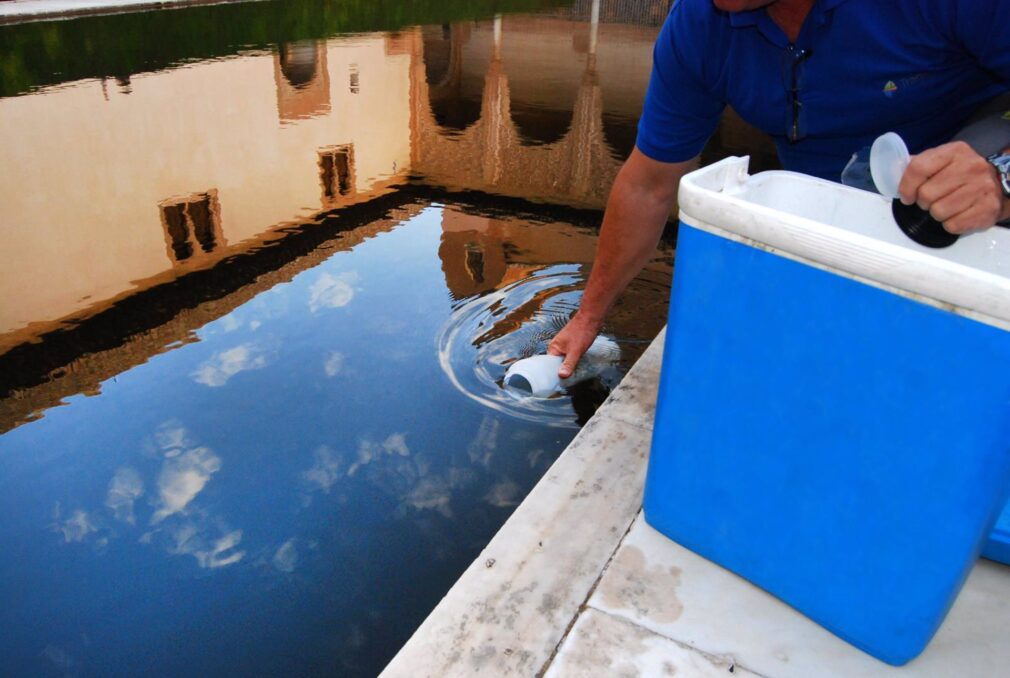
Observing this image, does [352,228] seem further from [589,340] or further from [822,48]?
[822,48]

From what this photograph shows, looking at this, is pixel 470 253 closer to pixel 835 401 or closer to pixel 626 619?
pixel 626 619

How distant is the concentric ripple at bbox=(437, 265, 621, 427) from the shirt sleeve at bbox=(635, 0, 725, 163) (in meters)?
0.89

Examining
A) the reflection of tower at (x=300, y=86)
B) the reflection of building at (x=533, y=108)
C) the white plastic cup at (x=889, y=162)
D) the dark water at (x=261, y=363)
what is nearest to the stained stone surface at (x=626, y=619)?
the dark water at (x=261, y=363)

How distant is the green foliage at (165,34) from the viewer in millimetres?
7532

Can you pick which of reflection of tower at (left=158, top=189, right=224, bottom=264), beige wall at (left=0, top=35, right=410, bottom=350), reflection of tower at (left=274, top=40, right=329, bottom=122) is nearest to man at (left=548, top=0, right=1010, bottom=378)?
reflection of tower at (left=158, top=189, right=224, bottom=264)

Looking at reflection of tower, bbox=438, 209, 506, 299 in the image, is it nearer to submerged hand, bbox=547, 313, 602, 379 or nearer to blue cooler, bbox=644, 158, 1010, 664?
submerged hand, bbox=547, 313, 602, 379

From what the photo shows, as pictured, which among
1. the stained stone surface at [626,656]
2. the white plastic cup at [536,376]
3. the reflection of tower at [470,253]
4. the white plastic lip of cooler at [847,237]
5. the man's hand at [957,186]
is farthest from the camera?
the reflection of tower at [470,253]

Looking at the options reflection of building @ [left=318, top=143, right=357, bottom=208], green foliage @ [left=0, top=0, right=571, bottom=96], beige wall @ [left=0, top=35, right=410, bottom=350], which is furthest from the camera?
green foliage @ [left=0, top=0, right=571, bottom=96]

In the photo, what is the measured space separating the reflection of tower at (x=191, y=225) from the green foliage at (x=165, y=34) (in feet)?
11.4

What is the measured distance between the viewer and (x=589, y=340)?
2480 mm

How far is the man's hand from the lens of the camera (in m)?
1.10

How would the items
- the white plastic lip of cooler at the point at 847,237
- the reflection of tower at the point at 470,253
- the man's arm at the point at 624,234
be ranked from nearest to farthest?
the white plastic lip of cooler at the point at 847,237 → the man's arm at the point at 624,234 → the reflection of tower at the point at 470,253

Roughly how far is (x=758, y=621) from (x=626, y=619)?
9.8 inches

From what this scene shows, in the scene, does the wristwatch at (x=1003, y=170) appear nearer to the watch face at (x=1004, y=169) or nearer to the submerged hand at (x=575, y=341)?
the watch face at (x=1004, y=169)
